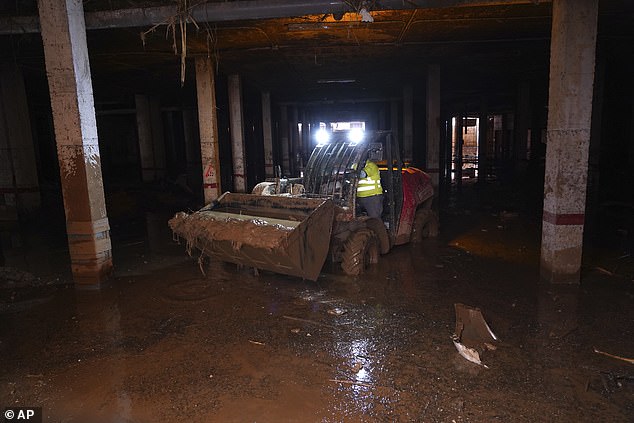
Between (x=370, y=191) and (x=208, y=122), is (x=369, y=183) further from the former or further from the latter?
(x=208, y=122)

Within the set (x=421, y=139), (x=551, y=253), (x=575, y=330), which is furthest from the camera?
(x=421, y=139)

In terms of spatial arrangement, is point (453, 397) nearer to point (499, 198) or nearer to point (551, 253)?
point (551, 253)

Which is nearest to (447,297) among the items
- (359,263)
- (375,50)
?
(359,263)

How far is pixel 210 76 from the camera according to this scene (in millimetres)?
11023

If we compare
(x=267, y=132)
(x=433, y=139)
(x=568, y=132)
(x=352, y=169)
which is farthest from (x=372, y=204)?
(x=267, y=132)

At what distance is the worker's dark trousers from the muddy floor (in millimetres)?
907

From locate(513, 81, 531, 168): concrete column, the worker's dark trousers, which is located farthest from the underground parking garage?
locate(513, 81, 531, 168): concrete column

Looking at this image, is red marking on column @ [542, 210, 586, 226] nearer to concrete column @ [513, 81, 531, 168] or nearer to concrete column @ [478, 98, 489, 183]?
concrete column @ [478, 98, 489, 183]

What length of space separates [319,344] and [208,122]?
27.2 ft

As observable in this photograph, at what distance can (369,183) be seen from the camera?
6.87 metres

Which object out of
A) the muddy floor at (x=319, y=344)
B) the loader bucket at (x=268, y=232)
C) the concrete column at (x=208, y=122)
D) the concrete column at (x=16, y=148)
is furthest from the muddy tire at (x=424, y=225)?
the concrete column at (x=16, y=148)

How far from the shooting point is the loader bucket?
5242 mm

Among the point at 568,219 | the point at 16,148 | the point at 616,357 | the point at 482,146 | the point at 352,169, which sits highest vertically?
the point at 16,148

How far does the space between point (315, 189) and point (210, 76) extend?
18.6 ft
